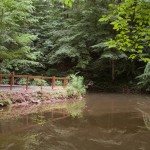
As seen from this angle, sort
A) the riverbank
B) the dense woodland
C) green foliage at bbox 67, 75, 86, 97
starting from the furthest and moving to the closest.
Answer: the dense woodland → green foliage at bbox 67, 75, 86, 97 → the riverbank

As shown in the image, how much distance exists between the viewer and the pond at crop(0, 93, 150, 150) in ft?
22.5

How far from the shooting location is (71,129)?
28.5 ft

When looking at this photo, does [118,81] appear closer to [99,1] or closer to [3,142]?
[99,1]

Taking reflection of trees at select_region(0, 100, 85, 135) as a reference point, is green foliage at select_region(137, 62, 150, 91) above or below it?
above

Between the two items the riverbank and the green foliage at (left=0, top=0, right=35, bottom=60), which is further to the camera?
the green foliage at (left=0, top=0, right=35, bottom=60)

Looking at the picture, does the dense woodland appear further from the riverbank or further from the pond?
the pond

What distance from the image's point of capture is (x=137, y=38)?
4918 millimetres

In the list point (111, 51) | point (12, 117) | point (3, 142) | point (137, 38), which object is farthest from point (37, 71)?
point (137, 38)

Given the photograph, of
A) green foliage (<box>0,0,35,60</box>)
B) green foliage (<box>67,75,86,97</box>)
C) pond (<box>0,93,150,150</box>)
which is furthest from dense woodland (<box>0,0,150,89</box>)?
pond (<box>0,93,150,150</box>)

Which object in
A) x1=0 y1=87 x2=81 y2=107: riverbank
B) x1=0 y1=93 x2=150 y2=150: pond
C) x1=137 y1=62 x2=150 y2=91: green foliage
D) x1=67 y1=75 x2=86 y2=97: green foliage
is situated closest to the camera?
x1=0 y1=93 x2=150 y2=150: pond

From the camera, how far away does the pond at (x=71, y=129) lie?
684 cm

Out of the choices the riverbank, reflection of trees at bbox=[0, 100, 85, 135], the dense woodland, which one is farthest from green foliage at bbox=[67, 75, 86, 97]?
reflection of trees at bbox=[0, 100, 85, 135]

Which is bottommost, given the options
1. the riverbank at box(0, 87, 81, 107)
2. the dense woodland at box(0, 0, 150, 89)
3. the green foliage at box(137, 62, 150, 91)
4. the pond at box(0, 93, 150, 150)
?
the pond at box(0, 93, 150, 150)

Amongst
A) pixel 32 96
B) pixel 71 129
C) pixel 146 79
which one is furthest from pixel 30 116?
pixel 146 79
